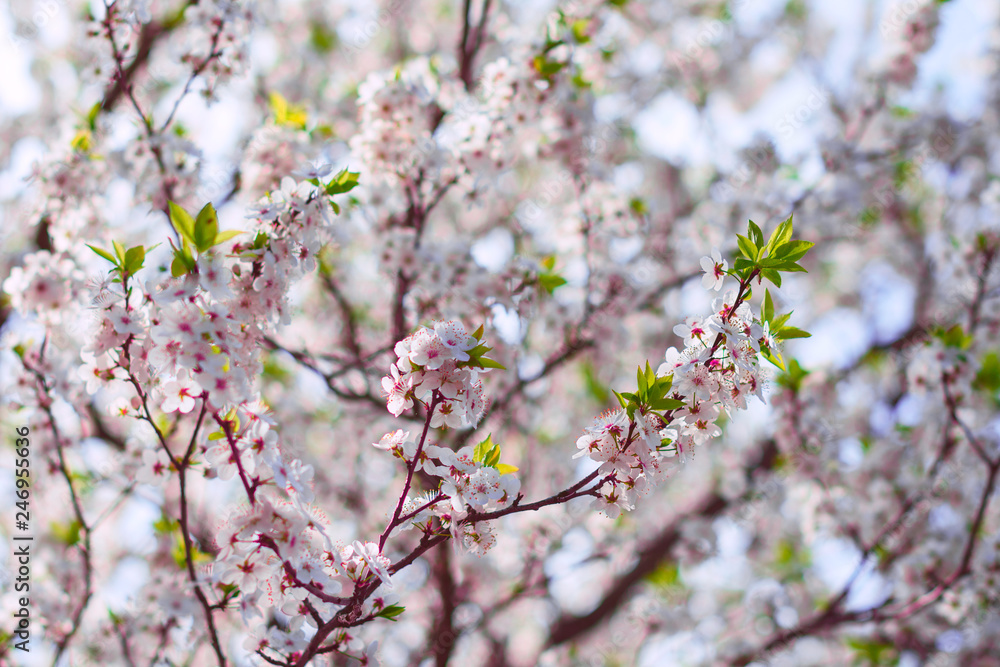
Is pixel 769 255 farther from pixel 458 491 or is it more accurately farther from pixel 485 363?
pixel 458 491

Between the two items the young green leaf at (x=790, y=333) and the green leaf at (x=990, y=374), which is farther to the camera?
the green leaf at (x=990, y=374)

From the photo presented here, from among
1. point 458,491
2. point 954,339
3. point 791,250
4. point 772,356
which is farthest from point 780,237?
point 954,339

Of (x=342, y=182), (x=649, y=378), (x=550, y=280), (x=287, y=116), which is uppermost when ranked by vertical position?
(x=287, y=116)

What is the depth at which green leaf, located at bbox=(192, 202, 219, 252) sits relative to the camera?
6.66 feet

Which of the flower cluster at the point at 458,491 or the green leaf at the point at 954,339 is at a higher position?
the green leaf at the point at 954,339

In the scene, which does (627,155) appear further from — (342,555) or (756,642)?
(342,555)

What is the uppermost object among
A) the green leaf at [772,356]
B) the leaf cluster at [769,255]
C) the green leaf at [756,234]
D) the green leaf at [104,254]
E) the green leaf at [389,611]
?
the green leaf at [104,254]

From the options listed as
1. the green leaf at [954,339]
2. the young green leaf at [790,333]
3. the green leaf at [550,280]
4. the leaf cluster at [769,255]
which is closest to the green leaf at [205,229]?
the leaf cluster at [769,255]

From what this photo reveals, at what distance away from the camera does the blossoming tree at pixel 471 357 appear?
2045mm

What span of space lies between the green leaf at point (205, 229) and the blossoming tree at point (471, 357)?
0.01 m

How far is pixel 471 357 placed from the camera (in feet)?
6.79

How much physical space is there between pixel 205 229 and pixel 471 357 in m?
0.92

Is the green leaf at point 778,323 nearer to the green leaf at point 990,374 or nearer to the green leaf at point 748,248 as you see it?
the green leaf at point 748,248

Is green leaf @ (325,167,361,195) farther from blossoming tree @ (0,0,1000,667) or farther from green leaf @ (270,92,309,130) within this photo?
green leaf @ (270,92,309,130)
